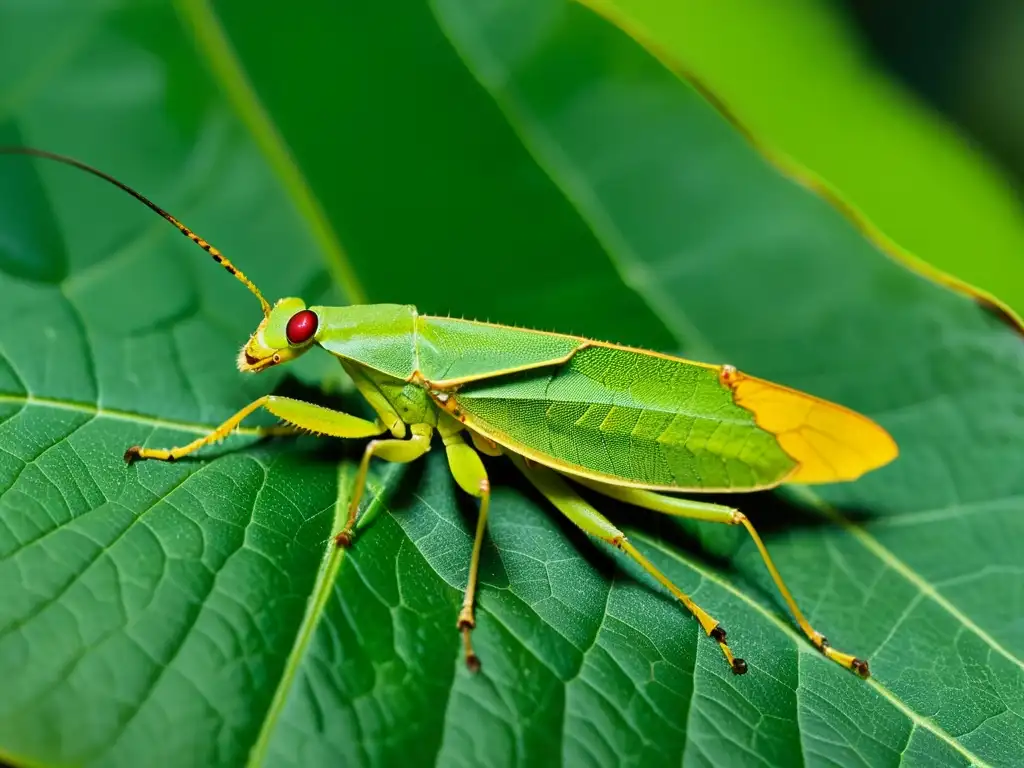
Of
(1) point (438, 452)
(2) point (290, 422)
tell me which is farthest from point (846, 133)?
(2) point (290, 422)

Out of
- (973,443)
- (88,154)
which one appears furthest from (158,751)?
(973,443)

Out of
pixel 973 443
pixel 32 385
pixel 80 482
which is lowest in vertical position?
pixel 80 482

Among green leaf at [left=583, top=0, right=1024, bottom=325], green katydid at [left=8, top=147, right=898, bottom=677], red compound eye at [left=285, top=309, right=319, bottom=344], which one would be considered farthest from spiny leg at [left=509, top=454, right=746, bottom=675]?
green leaf at [left=583, top=0, right=1024, bottom=325]

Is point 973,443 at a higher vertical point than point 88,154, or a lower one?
higher

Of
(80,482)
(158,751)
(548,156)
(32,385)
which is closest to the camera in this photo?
(158,751)

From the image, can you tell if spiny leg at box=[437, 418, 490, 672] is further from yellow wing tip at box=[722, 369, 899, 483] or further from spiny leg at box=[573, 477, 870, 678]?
yellow wing tip at box=[722, 369, 899, 483]

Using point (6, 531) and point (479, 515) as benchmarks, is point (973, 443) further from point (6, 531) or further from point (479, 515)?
point (6, 531)

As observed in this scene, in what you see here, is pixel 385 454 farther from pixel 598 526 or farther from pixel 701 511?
pixel 701 511
